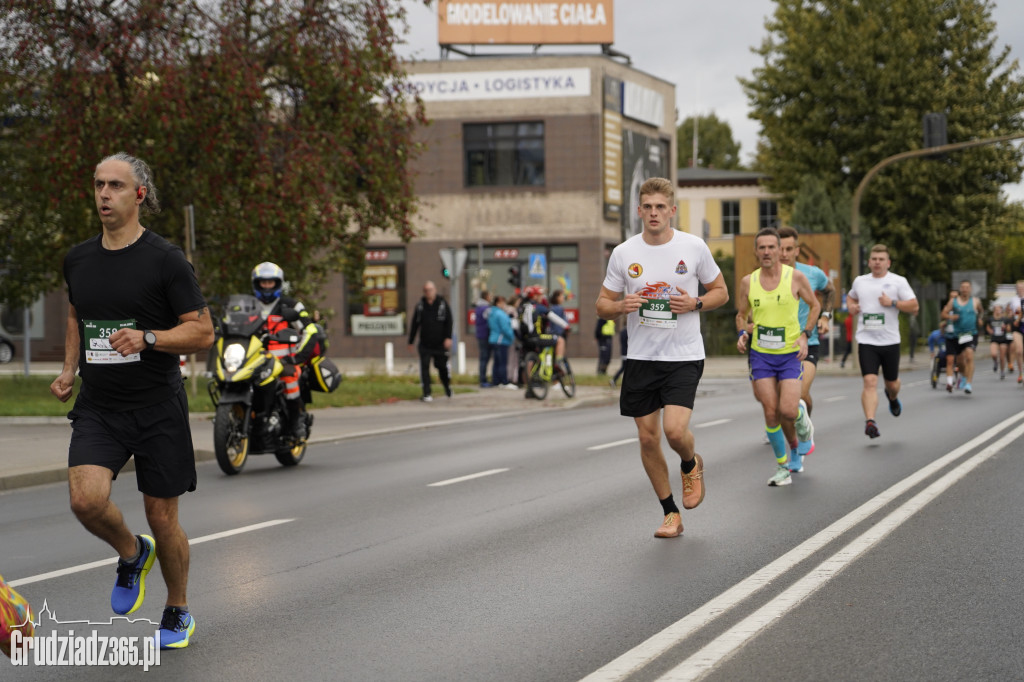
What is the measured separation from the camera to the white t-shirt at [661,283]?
8336mm

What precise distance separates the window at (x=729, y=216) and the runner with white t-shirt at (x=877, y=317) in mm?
53214

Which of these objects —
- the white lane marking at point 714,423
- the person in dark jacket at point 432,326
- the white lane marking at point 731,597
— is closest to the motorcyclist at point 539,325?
the person in dark jacket at point 432,326

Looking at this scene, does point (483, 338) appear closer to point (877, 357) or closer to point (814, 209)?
point (877, 357)

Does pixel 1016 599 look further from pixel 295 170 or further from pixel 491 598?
pixel 295 170

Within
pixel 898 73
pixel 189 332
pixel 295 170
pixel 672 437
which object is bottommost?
pixel 672 437

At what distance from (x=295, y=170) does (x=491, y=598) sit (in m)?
14.4

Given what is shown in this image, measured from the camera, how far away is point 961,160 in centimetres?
5138

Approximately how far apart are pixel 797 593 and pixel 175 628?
2.87 metres

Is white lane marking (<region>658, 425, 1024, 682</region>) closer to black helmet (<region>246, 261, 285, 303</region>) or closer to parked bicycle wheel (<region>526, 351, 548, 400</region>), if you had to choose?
black helmet (<region>246, 261, 285, 303</region>)

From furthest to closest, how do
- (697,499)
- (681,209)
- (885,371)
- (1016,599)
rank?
1. (681,209)
2. (885,371)
3. (697,499)
4. (1016,599)

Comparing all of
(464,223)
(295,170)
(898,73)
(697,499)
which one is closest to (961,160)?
(898,73)

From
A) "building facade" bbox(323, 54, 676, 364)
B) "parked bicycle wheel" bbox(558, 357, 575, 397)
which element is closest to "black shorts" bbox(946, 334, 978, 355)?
"parked bicycle wheel" bbox(558, 357, 575, 397)

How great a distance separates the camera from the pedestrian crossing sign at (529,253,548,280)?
1796 inches

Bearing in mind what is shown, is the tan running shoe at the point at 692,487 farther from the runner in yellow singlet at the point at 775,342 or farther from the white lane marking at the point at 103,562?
the white lane marking at the point at 103,562
